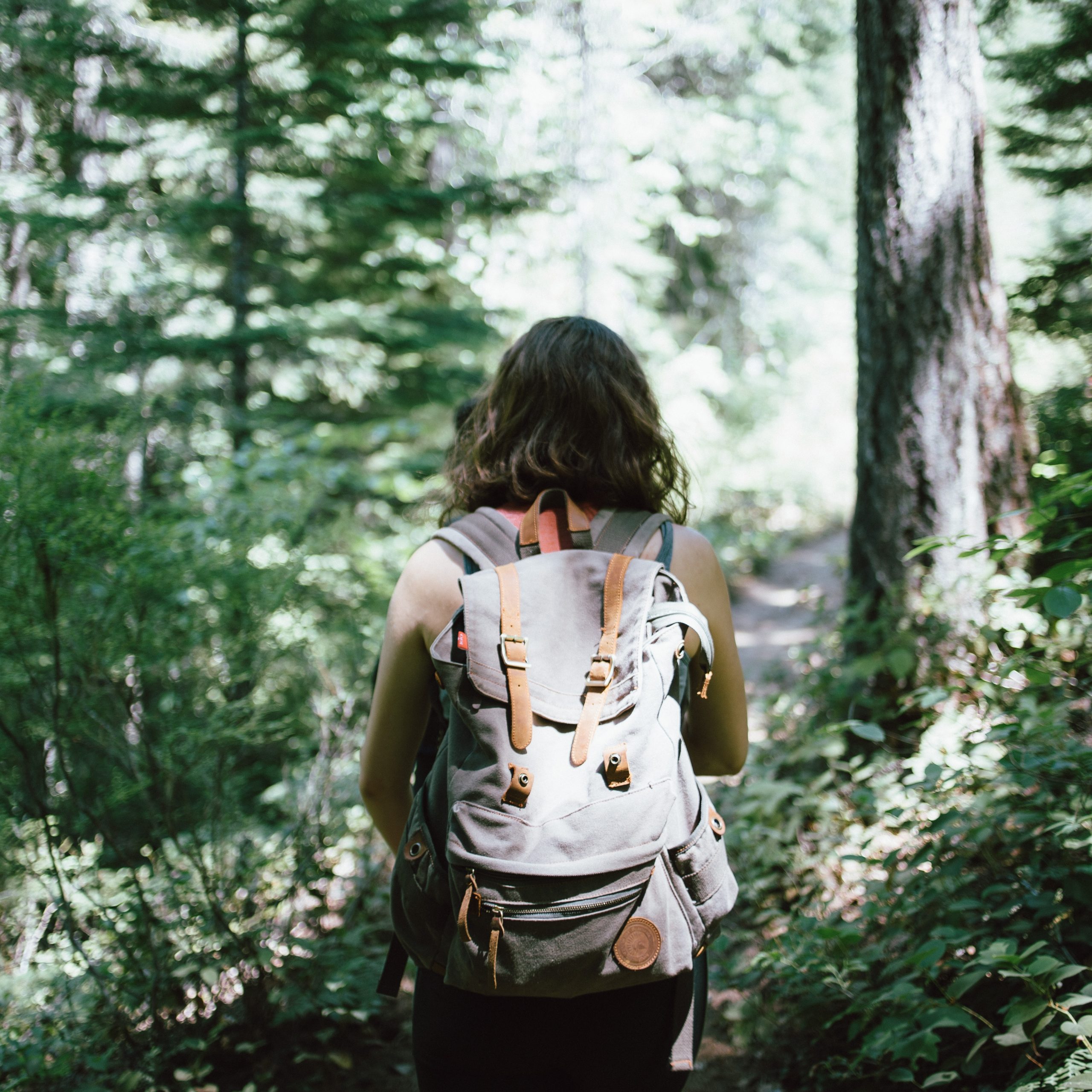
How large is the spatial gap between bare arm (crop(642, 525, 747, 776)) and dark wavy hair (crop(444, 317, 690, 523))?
0.14 metres

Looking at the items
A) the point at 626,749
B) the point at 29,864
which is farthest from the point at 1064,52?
the point at 29,864

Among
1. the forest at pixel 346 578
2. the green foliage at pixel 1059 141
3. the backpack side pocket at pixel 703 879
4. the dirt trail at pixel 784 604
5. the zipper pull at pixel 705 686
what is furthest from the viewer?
the dirt trail at pixel 784 604

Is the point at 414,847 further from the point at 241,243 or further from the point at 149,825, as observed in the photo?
the point at 241,243

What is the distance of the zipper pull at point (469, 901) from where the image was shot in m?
1.10

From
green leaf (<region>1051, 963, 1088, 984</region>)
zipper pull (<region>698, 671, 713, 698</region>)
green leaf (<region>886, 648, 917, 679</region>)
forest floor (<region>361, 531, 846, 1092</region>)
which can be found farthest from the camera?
green leaf (<region>886, 648, 917, 679</region>)

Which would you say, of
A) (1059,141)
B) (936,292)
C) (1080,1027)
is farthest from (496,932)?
(1059,141)

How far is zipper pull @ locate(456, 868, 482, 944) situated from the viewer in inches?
43.3

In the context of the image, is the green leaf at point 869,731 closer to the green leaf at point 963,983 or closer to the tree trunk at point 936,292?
the green leaf at point 963,983

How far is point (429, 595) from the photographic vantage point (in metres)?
1.33

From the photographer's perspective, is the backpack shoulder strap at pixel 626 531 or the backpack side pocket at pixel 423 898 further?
the backpack shoulder strap at pixel 626 531

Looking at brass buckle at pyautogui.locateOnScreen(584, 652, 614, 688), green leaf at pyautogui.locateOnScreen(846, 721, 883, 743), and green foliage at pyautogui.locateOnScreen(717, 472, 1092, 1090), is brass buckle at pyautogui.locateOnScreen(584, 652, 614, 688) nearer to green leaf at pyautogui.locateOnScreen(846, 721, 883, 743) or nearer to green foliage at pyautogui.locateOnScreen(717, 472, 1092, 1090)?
green foliage at pyautogui.locateOnScreen(717, 472, 1092, 1090)

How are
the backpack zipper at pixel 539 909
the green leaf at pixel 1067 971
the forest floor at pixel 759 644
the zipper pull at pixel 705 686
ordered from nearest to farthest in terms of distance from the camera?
the backpack zipper at pixel 539 909
the zipper pull at pixel 705 686
the green leaf at pixel 1067 971
the forest floor at pixel 759 644

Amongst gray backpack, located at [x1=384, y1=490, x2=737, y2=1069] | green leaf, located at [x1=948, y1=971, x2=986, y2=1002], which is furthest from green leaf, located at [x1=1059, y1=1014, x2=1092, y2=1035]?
gray backpack, located at [x1=384, y1=490, x2=737, y2=1069]

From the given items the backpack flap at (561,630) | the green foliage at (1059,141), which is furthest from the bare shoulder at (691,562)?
the green foliage at (1059,141)
